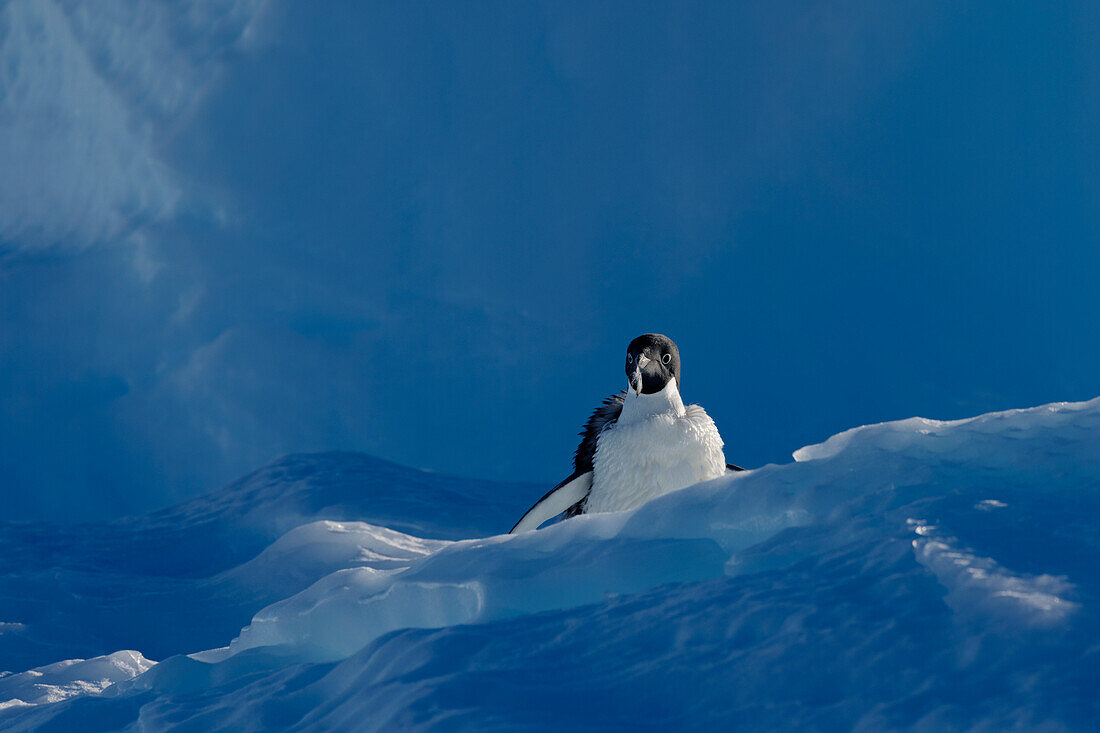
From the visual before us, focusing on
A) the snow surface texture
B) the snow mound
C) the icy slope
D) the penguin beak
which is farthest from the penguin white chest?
the icy slope

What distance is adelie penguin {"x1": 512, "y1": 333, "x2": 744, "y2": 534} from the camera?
529 cm

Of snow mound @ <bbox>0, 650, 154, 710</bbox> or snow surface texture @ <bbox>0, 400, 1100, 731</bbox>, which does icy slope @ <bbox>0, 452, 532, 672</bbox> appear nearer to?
snow mound @ <bbox>0, 650, 154, 710</bbox>

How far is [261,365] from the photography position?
14172 millimetres

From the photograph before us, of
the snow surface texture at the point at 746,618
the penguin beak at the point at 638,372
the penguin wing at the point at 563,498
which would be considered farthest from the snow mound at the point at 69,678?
the penguin beak at the point at 638,372

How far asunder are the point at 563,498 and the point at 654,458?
685 mm

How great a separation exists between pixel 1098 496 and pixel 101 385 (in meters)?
13.9

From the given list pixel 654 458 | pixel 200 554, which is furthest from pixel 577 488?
pixel 200 554

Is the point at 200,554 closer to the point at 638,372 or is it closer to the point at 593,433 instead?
the point at 593,433

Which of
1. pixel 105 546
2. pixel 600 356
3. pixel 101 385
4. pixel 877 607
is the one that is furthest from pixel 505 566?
pixel 101 385

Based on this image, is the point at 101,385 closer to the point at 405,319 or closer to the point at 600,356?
the point at 405,319

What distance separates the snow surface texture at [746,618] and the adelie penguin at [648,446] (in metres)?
1.33

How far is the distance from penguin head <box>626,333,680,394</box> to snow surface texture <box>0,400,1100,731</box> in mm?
1386

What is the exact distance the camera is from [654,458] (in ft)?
17.4

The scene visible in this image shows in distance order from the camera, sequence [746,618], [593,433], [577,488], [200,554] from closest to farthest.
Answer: [746,618], [577,488], [593,433], [200,554]
